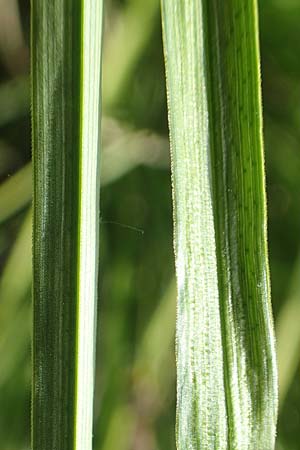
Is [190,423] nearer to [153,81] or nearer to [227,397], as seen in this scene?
[227,397]

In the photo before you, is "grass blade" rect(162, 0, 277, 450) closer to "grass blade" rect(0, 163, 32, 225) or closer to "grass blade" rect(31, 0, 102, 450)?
"grass blade" rect(31, 0, 102, 450)

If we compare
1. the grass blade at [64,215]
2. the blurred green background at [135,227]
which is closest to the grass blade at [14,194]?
the blurred green background at [135,227]

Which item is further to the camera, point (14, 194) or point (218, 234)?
point (14, 194)

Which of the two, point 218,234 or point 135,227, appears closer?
point 218,234

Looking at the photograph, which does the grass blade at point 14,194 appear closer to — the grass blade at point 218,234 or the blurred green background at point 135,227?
the blurred green background at point 135,227

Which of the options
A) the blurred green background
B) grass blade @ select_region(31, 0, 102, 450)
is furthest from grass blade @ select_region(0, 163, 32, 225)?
grass blade @ select_region(31, 0, 102, 450)
